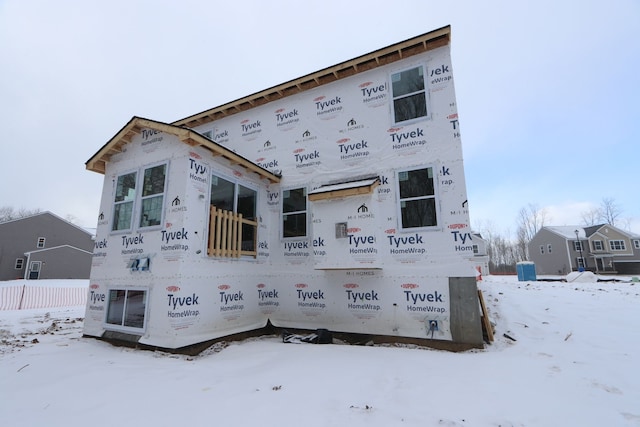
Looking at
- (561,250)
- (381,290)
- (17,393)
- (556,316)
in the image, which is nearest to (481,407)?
(381,290)

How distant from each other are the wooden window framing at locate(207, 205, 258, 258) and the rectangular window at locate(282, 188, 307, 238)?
→ 4.01 ft

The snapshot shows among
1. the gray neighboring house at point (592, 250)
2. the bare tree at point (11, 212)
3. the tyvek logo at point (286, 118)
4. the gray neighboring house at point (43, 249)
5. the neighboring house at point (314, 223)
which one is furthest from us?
the bare tree at point (11, 212)

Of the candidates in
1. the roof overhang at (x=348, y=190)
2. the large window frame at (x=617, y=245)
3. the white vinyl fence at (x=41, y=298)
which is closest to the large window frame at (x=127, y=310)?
the roof overhang at (x=348, y=190)

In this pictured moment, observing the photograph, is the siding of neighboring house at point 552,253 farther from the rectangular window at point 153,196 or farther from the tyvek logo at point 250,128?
the rectangular window at point 153,196

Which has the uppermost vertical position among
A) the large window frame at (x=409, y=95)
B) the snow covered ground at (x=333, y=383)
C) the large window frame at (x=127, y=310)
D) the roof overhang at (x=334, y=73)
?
the roof overhang at (x=334, y=73)

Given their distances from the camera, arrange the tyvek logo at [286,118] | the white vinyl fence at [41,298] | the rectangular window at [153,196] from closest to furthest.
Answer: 1. the rectangular window at [153,196]
2. the tyvek logo at [286,118]
3. the white vinyl fence at [41,298]

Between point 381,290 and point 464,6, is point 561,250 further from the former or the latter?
point 381,290

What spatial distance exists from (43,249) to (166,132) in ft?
113

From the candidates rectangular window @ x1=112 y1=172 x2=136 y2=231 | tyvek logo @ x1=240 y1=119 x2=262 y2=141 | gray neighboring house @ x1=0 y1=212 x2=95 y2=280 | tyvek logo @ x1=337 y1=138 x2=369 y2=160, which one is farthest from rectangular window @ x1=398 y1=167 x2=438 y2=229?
gray neighboring house @ x1=0 y1=212 x2=95 y2=280

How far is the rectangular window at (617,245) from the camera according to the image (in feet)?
109

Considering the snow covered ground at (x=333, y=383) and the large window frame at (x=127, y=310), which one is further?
the large window frame at (x=127, y=310)

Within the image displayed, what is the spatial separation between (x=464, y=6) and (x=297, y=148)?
777 centimetres

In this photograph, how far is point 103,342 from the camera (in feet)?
21.0

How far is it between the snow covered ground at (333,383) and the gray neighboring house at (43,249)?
30737 millimetres
